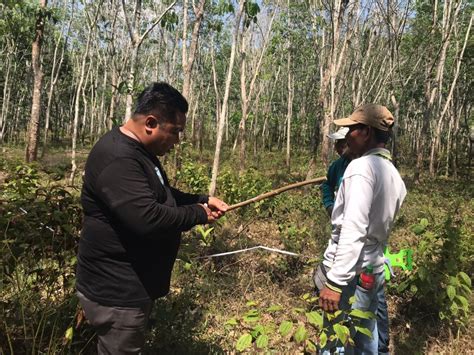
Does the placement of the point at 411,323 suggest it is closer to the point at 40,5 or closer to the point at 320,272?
the point at 320,272

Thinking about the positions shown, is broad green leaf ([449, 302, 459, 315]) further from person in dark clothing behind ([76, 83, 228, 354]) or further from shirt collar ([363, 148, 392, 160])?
person in dark clothing behind ([76, 83, 228, 354])

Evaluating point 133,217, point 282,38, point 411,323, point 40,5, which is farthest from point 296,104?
point 133,217

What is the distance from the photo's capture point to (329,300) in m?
1.88

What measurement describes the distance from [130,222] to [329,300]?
41.9 inches

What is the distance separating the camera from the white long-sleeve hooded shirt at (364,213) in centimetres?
186

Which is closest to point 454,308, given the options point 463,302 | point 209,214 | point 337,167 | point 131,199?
point 463,302

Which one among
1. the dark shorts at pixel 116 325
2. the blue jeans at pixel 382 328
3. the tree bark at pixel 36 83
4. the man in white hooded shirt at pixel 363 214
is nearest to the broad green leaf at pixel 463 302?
the blue jeans at pixel 382 328

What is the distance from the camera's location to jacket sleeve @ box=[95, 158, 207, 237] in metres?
1.49

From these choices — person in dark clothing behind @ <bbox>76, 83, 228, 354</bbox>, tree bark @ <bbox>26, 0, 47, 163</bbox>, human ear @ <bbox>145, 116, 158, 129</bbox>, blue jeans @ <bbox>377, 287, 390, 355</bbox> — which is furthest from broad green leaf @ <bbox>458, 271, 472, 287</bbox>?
tree bark @ <bbox>26, 0, 47, 163</bbox>

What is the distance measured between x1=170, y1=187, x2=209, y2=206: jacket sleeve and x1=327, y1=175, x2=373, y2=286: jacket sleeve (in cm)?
80

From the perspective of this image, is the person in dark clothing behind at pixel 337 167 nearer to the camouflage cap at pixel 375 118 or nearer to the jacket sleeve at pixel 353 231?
the camouflage cap at pixel 375 118

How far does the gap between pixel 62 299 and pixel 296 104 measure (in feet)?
100

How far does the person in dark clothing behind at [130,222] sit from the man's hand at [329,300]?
29.2 inches

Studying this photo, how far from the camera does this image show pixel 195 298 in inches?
138
